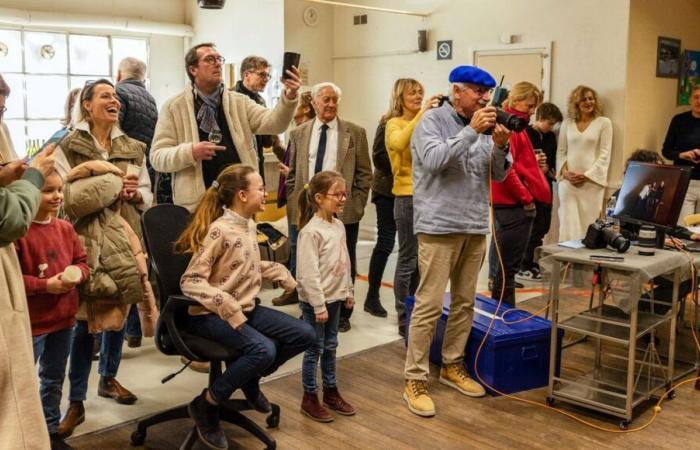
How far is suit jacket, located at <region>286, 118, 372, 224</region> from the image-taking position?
4.71 m

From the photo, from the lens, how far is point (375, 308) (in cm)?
506

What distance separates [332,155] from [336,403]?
169cm

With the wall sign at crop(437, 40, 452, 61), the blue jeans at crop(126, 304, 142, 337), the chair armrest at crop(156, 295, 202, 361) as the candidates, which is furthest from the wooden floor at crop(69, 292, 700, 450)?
the wall sign at crop(437, 40, 452, 61)

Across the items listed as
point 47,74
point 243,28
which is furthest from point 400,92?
point 47,74

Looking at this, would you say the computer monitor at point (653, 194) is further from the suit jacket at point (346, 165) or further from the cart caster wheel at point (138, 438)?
the cart caster wheel at point (138, 438)

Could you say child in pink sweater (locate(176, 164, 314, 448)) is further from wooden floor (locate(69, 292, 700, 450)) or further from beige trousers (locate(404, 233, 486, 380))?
beige trousers (locate(404, 233, 486, 380))

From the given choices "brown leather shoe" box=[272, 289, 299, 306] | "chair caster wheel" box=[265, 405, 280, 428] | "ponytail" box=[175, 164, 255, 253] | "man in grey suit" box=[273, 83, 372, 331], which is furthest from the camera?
"brown leather shoe" box=[272, 289, 299, 306]

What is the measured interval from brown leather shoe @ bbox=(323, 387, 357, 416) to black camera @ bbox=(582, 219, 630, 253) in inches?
53.0

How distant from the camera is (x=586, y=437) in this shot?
3.32 metres

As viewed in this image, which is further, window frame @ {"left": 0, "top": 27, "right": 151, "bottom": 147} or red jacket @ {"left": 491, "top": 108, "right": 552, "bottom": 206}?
window frame @ {"left": 0, "top": 27, "right": 151, "bottom": 147}

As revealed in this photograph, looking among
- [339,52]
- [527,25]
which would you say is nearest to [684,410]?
[527,25]

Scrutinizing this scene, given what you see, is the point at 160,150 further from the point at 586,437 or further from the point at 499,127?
the point at 586,437

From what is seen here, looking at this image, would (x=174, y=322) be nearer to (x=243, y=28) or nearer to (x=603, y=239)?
(x=603, y=239)

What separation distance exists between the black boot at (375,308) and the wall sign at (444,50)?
320 centimetres
